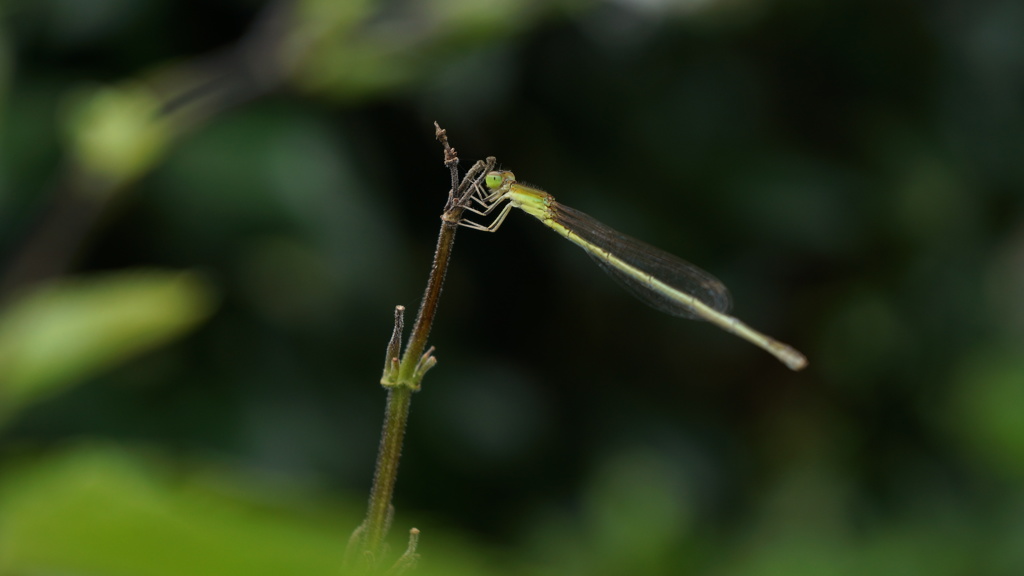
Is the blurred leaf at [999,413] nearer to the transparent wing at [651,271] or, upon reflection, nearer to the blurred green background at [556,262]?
the blurred green background at [556,262]

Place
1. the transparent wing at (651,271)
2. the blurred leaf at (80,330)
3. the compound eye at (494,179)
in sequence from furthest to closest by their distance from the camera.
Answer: the transparent wing at (651,271)
the compound eye at (494,179)
the blurred leaf at (80,330)

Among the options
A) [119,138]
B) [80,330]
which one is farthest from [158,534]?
[119,138]

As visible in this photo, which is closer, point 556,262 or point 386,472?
point 386,472

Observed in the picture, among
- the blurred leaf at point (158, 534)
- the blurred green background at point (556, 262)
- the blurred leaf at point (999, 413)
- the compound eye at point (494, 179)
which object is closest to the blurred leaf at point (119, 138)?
the blurred green background at point (556, 262)

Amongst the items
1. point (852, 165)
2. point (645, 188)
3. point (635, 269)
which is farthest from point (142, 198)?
point (852, 165)

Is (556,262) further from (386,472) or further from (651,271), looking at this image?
(386,472)

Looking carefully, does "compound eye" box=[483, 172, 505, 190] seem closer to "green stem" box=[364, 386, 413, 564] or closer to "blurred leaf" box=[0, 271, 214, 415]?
"blurred leaf" box=[0, 271, 214, 415]

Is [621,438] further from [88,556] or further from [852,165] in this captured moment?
[88,556]
